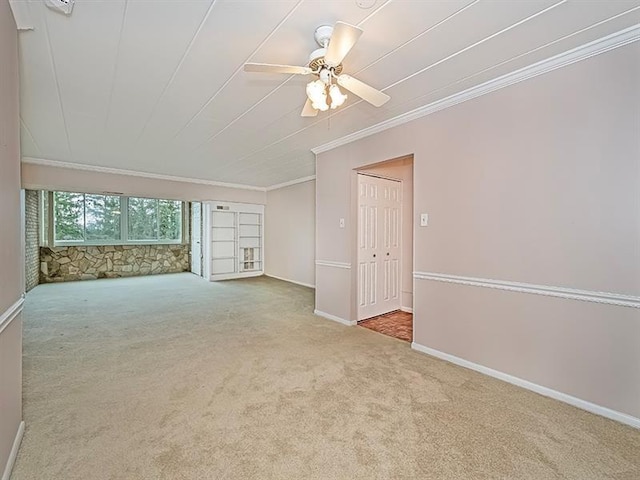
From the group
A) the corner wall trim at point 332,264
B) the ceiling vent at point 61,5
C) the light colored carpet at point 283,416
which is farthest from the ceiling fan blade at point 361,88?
the corner wall trim at point 332,264

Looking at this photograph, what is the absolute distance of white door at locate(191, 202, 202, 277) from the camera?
8305 mm

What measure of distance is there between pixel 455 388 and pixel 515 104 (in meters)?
2.30

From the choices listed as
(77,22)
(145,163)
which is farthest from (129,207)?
(77,22)

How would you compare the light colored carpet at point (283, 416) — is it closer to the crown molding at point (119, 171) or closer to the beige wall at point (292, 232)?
the crown molding at point (119, 171)

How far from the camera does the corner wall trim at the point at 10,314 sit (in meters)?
1.39

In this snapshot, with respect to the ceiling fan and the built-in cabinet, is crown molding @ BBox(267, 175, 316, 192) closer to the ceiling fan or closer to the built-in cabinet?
the built-in cabinet

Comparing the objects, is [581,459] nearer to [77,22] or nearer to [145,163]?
[77,22]

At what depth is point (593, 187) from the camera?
6.74 ft

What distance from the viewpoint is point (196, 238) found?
344 inches

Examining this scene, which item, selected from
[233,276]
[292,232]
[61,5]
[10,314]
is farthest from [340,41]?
[233,276]

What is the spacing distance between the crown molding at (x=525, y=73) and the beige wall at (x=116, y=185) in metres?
5.03

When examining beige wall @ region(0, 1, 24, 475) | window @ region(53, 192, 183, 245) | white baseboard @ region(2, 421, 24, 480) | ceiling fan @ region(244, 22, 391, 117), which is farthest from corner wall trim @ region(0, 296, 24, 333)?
window @ region(53, 192, 183, 245)

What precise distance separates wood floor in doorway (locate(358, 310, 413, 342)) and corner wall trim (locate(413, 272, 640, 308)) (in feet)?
3.14

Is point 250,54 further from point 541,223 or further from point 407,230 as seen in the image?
point 407,230
